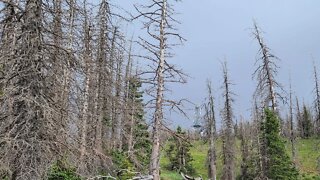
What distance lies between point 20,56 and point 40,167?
9.07 feet

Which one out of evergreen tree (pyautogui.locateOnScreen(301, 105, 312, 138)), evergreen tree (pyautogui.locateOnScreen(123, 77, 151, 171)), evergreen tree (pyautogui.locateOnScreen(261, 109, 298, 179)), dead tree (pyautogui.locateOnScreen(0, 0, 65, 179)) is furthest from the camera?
evergreen tree (pyautogui.locateOnScreen(301, 105, 312, 138))

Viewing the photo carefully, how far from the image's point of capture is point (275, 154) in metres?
24.1

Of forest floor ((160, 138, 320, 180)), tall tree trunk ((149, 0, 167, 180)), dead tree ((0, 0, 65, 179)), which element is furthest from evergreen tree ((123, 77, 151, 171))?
dead tree ((0, 0, 65, 179))

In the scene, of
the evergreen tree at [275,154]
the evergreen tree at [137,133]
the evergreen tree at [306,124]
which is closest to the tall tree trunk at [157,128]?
the evergreen tree at [137,133]

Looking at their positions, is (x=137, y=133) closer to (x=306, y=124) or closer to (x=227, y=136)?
(x=227, y=136)

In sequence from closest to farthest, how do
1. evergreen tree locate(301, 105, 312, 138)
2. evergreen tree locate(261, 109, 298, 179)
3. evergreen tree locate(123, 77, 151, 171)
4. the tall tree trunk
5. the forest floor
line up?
the tall tree trunk < evergreen tree locate(123, 77, 151, 171) < evergreen tree locate(261, 109, 298, 179) < the forest floor < evergreen tree locate(301, 105, 312, 138)

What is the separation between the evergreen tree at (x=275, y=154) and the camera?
23672 mm

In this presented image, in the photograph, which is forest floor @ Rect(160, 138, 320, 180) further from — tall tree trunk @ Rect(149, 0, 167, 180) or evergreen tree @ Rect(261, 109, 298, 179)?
tall tree trunk @ Rect(149, 0, 167, 180)

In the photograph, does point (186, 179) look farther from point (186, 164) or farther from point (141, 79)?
point (141, 79)

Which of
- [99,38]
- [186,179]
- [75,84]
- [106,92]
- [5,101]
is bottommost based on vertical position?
[186,179]

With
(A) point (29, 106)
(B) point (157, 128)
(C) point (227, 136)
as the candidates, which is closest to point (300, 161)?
(C) point (227, 136)

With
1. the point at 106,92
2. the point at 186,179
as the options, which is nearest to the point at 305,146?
the point at 186,179

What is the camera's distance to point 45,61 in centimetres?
1025

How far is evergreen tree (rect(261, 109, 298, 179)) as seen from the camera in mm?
23672
